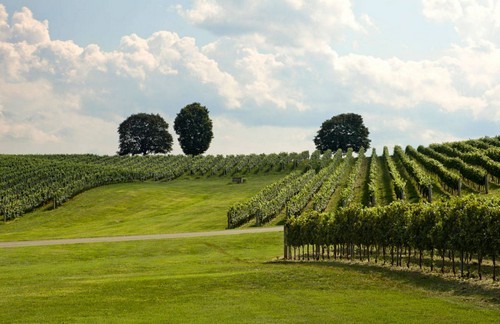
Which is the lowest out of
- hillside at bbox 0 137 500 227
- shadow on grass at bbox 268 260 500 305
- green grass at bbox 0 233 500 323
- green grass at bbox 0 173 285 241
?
green grass at bbox 0 233 500 323

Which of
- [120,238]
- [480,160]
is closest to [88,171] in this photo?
[120,238]

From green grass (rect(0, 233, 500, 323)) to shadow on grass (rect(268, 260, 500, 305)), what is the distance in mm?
64

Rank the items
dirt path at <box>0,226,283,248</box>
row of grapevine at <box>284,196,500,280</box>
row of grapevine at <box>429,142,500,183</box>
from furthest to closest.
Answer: row of grapevine at <box>429,142,500,183</box>
dirt path at <box>0,226,283,248</box>
row of grapevine at <box>284,196,500,280</box>

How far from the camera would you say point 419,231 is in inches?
1620

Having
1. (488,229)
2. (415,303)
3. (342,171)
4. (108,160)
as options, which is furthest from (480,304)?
(108,160)

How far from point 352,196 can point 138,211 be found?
37.3 meters

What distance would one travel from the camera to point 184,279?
127 feet

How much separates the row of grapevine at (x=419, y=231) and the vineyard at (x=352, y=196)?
7 centimetres

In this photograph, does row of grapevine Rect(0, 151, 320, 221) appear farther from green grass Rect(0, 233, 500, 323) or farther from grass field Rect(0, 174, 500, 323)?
green grass Rect(0, 233, 500, 323)

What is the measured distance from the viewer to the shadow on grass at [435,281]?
104 ft

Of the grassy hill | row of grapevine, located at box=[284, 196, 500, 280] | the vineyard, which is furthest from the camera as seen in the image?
the vineyard

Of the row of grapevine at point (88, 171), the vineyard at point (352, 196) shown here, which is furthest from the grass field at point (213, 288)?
the row of grapevine at point (88, 171)

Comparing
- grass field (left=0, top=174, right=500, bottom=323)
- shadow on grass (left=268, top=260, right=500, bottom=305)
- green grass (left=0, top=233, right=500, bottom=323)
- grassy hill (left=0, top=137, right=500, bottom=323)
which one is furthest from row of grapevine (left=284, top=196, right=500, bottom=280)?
green grass (left=0, top=233, right=500, bottom=323)

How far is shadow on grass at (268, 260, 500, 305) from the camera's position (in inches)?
1243
